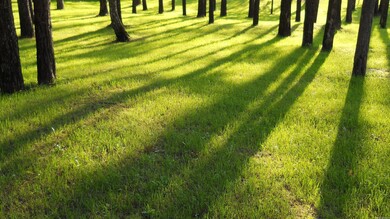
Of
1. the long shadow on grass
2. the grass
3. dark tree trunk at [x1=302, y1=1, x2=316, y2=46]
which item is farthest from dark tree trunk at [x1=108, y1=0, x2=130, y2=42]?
the long shadow on grass

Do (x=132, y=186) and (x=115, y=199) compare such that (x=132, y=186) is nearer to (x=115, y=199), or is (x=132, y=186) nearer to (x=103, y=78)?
(x=115, y=199)

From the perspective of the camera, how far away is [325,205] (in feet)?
14.0

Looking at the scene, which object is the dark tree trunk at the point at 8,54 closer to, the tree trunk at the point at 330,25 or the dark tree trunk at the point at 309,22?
the tree trunk at the point at 330,25

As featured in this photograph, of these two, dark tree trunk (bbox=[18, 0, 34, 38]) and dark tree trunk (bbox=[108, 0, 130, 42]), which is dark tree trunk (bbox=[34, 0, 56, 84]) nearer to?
dark tree trunk (bbox=[108, 0, 130, 42])

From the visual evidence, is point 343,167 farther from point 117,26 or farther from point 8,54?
point 117,26

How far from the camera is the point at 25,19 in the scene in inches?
656

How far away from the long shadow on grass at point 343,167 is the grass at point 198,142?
0.02 metres

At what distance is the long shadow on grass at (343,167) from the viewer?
166 inches

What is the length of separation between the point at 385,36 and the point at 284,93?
15.5 metres

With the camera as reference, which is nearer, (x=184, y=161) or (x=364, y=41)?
(x=184, y=161)

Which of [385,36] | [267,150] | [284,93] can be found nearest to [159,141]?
[267,150]

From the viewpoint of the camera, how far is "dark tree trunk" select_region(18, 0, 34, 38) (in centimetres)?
1618

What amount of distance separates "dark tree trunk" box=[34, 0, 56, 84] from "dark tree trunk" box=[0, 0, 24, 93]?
840mm

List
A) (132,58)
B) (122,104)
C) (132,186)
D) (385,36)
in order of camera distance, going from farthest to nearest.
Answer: (385,36) < (132,58) < (122,104) < (132,186)
